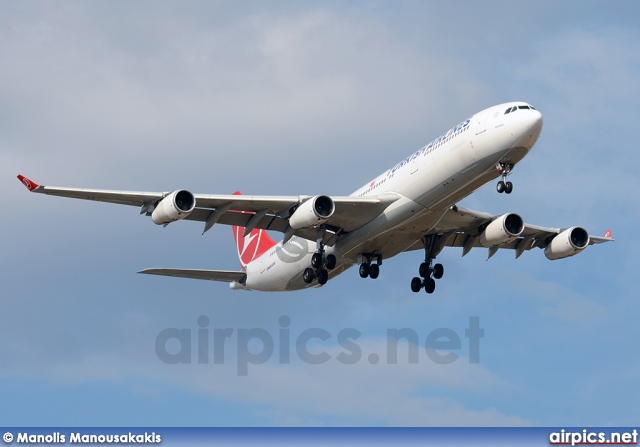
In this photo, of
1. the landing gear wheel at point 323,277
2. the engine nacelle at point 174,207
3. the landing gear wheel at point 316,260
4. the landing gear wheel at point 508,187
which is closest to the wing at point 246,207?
the engine nacelle at point 174,207

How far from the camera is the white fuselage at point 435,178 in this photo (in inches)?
1927

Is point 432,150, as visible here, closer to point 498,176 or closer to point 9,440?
point 498,176

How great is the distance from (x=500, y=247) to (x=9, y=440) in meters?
28.1

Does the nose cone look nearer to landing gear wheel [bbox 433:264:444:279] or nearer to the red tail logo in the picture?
landing gear wheel [bbox 433:264:444:279]

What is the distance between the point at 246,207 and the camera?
5366 centimetres

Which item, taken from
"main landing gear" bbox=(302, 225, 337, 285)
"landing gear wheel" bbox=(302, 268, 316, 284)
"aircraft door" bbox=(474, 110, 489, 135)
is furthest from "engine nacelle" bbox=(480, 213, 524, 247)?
"landing gear wheel" bbox=(302, 268, 316, 284)

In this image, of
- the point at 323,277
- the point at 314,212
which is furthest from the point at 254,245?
the point at 314,212

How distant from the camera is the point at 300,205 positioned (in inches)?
2108

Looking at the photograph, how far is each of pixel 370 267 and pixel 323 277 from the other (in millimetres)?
2313

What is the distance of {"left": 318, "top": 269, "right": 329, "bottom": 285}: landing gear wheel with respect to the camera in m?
56.2

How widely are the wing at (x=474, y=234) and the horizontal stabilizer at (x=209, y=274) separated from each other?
371 inches

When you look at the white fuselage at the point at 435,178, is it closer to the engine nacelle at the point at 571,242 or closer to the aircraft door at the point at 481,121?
the aircraft door at the point at 481,121

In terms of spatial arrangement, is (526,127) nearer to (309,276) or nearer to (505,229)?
(505,229)

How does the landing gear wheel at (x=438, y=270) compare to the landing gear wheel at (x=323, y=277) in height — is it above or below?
above
